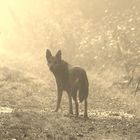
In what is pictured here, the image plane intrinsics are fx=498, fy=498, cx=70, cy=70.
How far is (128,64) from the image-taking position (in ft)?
78.3

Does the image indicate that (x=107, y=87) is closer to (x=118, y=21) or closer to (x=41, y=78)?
(x=41, y=78)

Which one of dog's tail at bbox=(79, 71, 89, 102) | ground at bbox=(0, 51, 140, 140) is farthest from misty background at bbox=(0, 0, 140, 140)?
dog's tail at bbox=(79, 71, 89, 102)

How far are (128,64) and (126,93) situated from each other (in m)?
3.44

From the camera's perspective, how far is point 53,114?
14172 millimetres

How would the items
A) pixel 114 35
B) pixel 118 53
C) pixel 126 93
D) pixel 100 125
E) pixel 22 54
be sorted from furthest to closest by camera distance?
pixel 22 54
pixel 114 35
pixel 118 53
pixel 126 93
pixel 100 125

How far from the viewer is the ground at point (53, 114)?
11.5 meters

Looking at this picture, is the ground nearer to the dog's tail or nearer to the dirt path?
the dirt path

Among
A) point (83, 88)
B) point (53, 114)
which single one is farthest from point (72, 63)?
point (53, 114)

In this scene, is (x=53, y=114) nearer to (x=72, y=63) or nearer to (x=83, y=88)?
(x=83, y=88)

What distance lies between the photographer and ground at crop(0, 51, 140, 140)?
11.5 m

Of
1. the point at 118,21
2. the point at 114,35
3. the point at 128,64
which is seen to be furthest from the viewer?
the point at 118,21

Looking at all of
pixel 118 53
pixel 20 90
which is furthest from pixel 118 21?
pixel 20 90

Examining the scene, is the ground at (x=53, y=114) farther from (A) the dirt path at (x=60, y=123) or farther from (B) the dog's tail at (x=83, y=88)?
(B) the dog's tail at (x=83, y=88)

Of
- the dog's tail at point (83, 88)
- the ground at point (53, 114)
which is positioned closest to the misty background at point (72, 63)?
the ground at point (53, 114)
